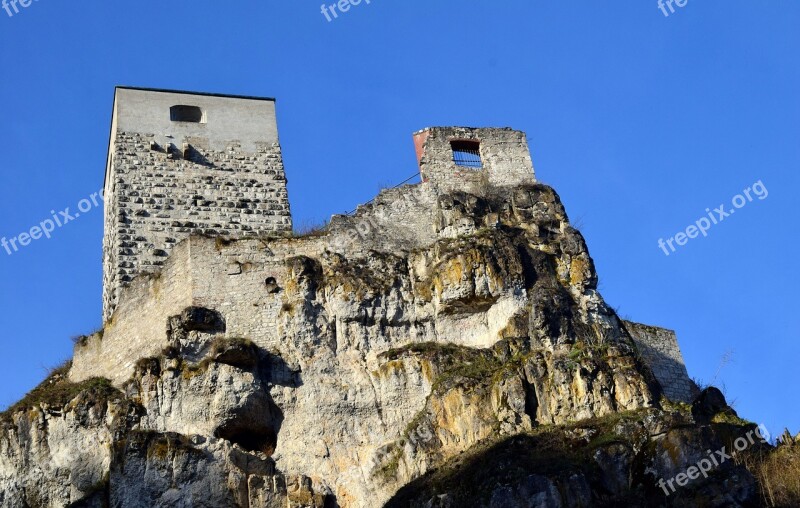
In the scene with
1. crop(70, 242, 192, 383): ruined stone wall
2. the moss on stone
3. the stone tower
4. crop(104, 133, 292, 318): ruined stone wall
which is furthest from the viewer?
the stone tower

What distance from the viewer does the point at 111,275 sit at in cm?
3362

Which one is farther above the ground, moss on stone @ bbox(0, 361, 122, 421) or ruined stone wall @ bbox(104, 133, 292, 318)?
ruined stone wall @ bbox(104, 133, 292, 318)

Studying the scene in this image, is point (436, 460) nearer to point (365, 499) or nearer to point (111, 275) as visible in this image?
point (365, 499)

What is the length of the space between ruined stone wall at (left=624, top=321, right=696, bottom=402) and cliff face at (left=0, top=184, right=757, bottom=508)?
264 cm

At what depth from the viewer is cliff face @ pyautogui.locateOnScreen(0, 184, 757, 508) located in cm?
2655

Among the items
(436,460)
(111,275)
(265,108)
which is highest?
(265,108)

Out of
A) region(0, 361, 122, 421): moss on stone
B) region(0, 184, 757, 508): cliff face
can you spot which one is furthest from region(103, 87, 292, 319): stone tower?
region(0, 361, 122, 421): moss on stone

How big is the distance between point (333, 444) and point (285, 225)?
288 inches

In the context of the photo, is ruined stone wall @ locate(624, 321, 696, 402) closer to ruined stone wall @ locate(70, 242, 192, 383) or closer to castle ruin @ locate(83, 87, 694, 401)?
castle ruin @ locate(83, 87, 694, 401)

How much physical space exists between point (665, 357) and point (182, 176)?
517 inches

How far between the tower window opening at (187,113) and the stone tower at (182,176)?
3 cm

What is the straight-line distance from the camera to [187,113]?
36.9m

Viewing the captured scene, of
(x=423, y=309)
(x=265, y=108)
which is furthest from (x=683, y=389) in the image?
(x=265, y=108)

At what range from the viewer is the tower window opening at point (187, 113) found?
3672 cm
